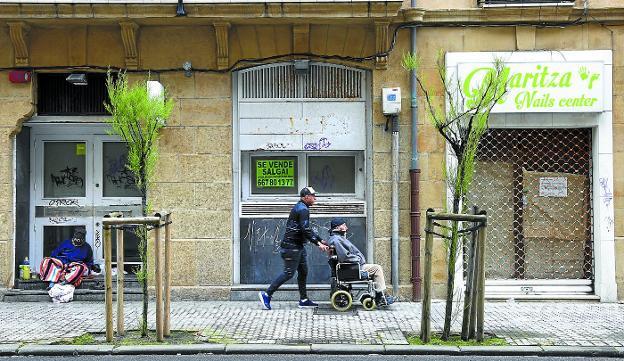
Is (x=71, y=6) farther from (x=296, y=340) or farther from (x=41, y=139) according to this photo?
(x=296, y=340)

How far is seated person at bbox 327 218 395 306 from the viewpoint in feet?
39.0

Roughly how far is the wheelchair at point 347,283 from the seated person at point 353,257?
0.07m

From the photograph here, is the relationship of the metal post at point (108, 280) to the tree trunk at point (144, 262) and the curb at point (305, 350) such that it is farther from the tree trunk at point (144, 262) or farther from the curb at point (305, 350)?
the tree trunk at point (144, 262)

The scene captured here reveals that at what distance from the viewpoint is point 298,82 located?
13.3 meters

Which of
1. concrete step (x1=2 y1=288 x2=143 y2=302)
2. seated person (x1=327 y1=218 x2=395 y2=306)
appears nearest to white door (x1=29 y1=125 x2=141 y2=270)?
concrete step (x1=2 y1=288 x2=143 y2=302)

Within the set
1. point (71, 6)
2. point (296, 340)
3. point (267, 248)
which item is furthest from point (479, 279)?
point (71, 6)

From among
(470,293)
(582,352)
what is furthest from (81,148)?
(582,352)

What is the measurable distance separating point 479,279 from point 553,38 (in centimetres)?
531

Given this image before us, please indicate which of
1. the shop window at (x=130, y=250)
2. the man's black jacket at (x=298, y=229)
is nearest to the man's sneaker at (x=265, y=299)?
the man's black jacket at (x=298, y=229)

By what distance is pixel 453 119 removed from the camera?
31.7ft

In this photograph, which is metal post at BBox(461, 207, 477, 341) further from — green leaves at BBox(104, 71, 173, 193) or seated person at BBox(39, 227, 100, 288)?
seated person at BBox(39, 227, 100, 288)

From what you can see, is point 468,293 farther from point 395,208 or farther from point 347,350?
point 395,208

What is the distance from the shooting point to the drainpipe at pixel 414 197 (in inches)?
509

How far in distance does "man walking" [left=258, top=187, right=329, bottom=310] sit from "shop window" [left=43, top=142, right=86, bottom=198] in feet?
13.3
